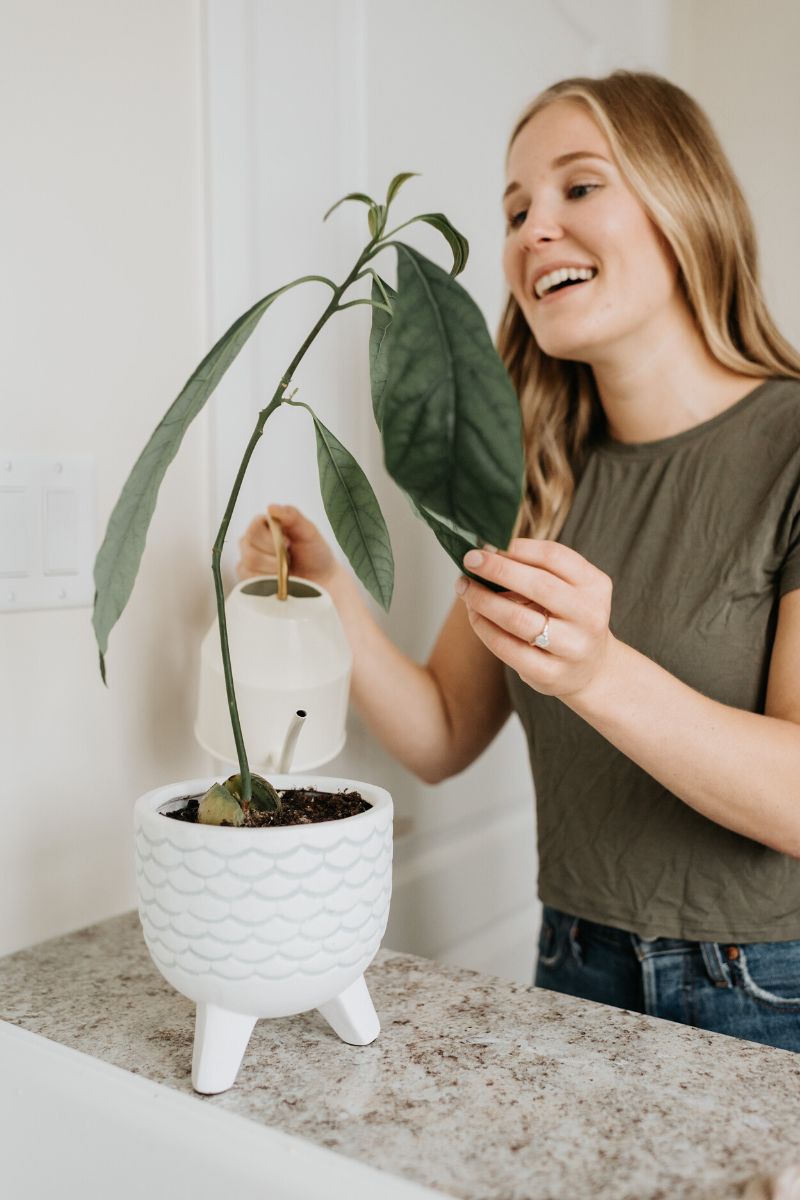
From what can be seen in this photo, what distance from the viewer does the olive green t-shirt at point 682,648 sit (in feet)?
3.23

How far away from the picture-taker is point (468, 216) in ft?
4.41

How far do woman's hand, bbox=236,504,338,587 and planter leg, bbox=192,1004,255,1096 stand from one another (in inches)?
18.6

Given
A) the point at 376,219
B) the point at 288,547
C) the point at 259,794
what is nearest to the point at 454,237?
the point at 376,219

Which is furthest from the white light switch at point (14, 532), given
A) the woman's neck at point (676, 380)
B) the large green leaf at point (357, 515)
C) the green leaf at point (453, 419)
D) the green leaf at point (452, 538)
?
the woman's neck at point (676, 380)

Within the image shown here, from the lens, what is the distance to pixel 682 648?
100cm

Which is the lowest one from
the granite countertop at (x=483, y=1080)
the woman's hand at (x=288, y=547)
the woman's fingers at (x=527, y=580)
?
the granite countertop at (x=483, y=1080)

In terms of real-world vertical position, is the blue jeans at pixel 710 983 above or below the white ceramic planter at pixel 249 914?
below

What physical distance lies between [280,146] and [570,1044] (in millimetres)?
861

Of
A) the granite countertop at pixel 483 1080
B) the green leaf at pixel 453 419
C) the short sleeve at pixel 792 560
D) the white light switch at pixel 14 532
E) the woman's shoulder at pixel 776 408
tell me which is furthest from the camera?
the woman's shoulder at pixel 776 408

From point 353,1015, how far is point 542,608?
29 cm

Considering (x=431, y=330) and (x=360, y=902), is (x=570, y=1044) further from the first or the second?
(x=431, y=330)

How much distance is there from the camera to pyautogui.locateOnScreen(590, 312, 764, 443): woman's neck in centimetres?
110

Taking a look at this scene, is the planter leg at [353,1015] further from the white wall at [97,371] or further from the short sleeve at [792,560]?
the short sleeve at [792,560]

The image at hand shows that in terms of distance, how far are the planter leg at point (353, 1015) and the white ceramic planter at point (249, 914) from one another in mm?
31
